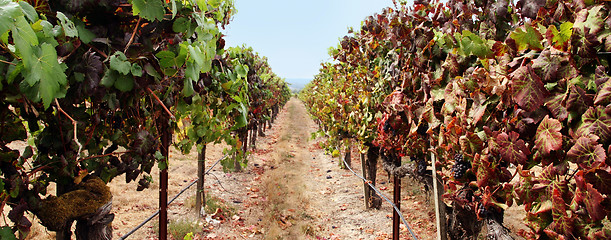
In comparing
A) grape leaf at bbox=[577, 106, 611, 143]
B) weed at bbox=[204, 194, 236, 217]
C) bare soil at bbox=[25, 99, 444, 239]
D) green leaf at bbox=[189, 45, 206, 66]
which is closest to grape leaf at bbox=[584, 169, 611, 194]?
grape leaf at bbox=[577, 106, 611, 143]

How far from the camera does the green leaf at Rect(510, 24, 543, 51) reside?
1426 millimetres

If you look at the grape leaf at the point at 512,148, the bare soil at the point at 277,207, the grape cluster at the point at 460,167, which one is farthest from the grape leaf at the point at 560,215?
the bare soil at the point at 277,207

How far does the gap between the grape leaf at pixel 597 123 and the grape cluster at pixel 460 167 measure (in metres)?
0.93

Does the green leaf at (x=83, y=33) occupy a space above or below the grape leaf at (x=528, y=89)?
above

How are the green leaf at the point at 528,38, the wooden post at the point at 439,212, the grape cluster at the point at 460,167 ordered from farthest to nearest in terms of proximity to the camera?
1. the wooden post at the point at 439,212
2. the grape cluster at the point at 460,167
3. the green leaf at the point at 528,38

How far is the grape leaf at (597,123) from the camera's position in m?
1.12

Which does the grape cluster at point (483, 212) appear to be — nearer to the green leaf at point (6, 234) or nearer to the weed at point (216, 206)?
the green leaf at point (6, 234)

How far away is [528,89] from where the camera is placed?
4.48 ft

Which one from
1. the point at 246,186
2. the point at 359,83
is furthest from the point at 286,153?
the point at 359,83

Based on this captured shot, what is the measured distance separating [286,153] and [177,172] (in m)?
4.35

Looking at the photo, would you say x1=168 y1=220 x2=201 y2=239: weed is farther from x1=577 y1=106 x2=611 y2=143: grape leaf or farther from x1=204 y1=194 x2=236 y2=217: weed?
x1=577 y1=106 x2=611 y2=143: grape leaf

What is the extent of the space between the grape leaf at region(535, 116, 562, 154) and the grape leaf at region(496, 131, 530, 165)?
0.10 m

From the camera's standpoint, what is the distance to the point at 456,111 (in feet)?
6.97

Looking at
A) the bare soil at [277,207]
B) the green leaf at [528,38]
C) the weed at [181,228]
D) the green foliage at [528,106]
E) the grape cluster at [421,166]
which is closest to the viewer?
the green foliage at [528,106]
